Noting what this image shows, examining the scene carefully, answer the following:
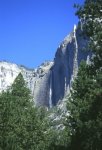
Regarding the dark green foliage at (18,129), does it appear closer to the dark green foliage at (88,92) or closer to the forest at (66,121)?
the forest at (66,121)

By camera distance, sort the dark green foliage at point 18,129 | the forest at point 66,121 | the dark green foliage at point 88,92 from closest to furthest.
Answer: the dark green foliage at point 88,92
the forest at point 66,121
the dark green foliage at point 18,129

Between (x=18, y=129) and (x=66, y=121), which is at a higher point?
(x=66, y=121)

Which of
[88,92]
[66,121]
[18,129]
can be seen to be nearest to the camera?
[18,129]

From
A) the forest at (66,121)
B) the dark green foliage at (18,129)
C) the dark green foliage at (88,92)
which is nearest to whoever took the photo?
the dark green foliage at (88,92)

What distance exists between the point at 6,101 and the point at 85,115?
1330 centimetres

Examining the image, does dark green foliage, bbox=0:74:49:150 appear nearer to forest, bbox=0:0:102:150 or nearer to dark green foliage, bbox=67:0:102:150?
forest, bbox=0:0:102:150

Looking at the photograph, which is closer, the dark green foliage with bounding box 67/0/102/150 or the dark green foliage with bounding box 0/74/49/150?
the dark green foliage with bounding box 67/0/102/150

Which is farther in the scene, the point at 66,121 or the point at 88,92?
the point at 66,121

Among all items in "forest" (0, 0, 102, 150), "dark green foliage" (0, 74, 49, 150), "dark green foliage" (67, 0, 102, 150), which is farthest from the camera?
"dark green foliage" (0, 74, 49, 150)

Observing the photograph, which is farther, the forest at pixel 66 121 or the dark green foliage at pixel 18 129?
the dark green foliage at pixel 18 129

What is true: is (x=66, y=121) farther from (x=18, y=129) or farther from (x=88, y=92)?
(x=18, y=129)

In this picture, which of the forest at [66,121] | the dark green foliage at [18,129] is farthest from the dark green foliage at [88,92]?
the dark green foliage at [18,129]

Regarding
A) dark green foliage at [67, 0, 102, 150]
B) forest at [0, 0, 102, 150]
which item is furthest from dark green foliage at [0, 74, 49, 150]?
dark green foliage at [67, 0, 102, 150]

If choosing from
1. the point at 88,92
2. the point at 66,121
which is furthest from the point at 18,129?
the point at 88,92
